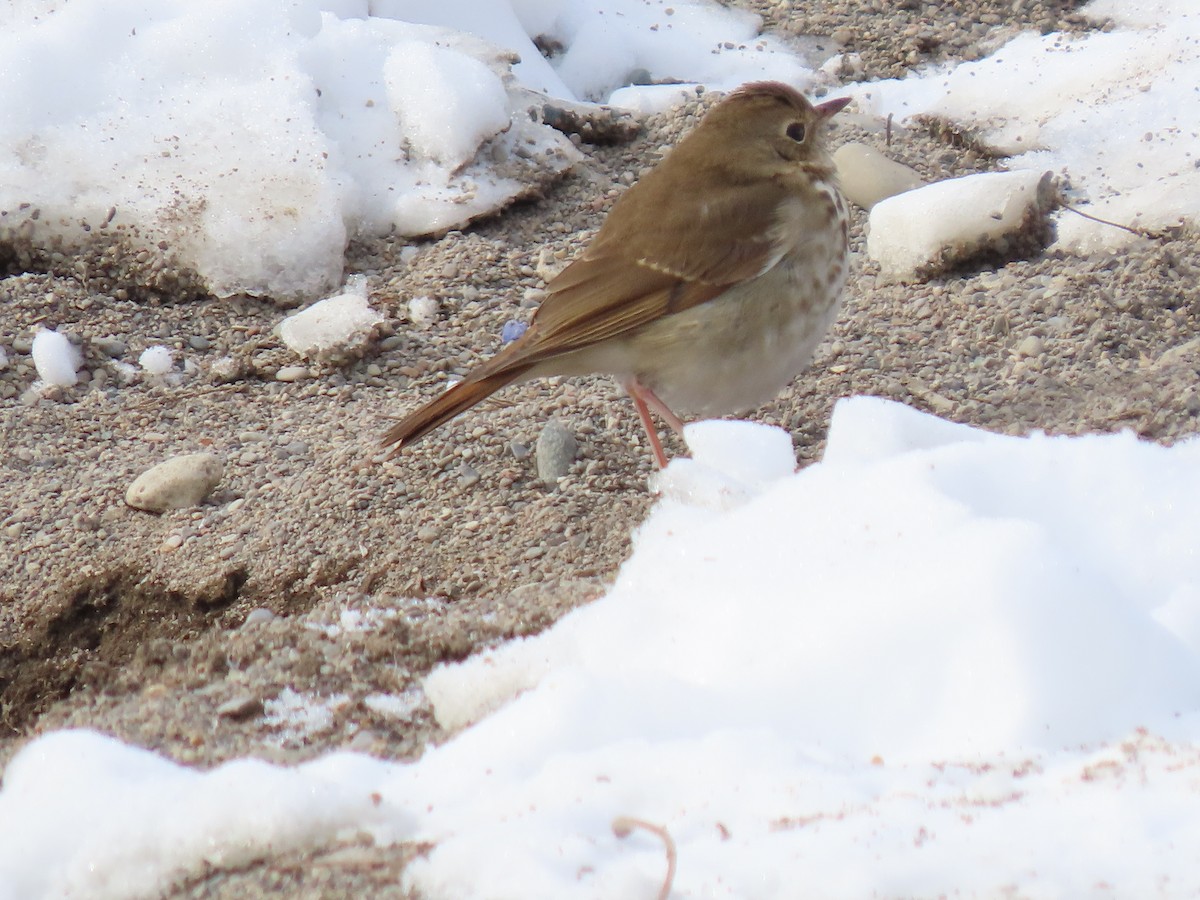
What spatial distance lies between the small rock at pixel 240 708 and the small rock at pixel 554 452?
118 cm

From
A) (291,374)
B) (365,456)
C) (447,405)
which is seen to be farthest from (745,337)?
(291,374)

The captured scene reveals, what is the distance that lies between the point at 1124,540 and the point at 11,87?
3.94 meters

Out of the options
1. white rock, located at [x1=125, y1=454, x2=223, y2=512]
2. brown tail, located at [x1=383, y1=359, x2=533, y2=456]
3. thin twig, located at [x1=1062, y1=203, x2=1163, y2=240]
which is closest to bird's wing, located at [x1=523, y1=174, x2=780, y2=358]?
brown tail, located at [x1=383, y1=359, x2=533, y2=456]

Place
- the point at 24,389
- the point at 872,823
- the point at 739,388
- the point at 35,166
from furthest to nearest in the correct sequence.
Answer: the point at 35,166 → the point at 24,389 → the point at 739,388 → the point at 872,823

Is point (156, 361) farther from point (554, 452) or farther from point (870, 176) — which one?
point (870, 176)

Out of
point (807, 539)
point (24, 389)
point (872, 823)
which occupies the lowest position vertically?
point (24, 389)

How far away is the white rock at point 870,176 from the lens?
5.07 m

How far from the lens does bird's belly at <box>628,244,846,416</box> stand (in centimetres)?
381

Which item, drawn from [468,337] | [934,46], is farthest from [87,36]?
[934,46]

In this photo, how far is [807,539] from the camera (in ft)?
9.40

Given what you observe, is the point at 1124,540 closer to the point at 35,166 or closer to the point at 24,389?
the point at 24,389

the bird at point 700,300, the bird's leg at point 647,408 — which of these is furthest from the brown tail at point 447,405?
the bird's leg at point 647,408

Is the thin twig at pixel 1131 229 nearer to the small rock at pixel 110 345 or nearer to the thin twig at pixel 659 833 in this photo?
the small rock at pixel 110 345

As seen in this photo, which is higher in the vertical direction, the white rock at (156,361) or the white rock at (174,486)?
the white rock at (174,486)
